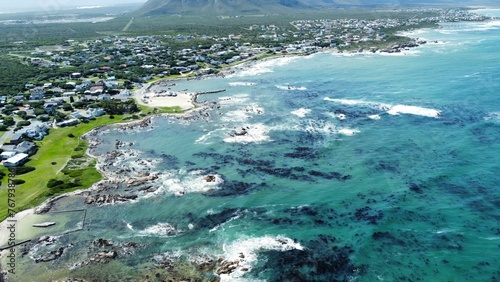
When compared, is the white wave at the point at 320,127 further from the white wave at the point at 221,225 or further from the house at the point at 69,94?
the house at the point at 69,94

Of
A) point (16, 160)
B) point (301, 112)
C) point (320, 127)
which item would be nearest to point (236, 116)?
point (301, 112)

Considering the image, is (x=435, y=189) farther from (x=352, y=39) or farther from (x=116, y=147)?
(x=352, y=39)

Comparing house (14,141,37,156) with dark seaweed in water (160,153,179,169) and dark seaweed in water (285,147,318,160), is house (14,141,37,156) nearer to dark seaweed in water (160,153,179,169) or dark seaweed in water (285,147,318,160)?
dark seaweed in water (160,153,179,169)

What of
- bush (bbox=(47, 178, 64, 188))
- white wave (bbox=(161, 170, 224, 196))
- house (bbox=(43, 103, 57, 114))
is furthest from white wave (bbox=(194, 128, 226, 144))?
house (bbox=(43, 103, 57, 114))

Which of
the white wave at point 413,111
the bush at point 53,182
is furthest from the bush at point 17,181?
the white wave at point 413,111

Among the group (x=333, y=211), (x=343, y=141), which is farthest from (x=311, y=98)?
(x=333, y=211)

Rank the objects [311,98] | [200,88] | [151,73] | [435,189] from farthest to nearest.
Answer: [151,73]
[200,88]
[311,98]
[435,189]
